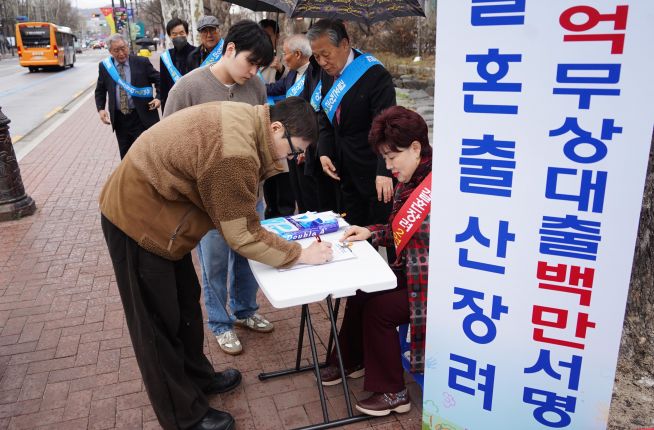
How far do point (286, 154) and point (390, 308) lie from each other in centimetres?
87

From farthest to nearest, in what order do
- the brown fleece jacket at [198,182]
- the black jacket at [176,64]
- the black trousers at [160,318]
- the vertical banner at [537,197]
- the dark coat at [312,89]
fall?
the black jacket at [176,64], the dark coat at [312,89], the black trousers at [160,318], the brown fleece jacket at [198,182], the vertical banner at [537,197]

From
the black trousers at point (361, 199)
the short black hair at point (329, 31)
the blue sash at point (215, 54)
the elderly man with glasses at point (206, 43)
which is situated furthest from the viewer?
the elderly man with glasses at point (206, 43)

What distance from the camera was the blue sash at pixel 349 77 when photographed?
3.17 meters

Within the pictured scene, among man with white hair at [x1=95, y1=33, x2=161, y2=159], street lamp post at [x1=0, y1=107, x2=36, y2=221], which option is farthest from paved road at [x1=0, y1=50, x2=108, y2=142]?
man with white hair at [x1=95, y1=33, x2=161, y2=159]

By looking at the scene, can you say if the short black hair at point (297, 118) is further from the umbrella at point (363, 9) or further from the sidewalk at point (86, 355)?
the sidewalk at point (86, 355)

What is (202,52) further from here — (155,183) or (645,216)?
(645,216)

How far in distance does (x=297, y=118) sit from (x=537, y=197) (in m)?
0.92

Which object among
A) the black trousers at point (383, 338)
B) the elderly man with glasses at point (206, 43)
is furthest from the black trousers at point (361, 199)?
the elderly man with glasses at point (206, 43)

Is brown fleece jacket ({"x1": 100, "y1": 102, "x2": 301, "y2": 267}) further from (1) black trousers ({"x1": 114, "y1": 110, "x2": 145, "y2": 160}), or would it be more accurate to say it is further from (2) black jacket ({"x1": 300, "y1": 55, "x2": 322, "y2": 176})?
(1) black trousers ({"x1": 114, "y1": 110, "x2": 145, "y2": 160})

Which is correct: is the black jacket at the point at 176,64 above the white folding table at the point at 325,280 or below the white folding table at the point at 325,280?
above

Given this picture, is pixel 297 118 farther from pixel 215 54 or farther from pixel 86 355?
pixel 215 54

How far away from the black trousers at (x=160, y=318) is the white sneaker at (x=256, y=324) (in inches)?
34.0

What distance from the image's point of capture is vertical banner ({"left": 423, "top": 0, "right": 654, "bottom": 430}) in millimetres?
1513

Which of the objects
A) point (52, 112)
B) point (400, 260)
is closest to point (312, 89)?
point (400, 260)
